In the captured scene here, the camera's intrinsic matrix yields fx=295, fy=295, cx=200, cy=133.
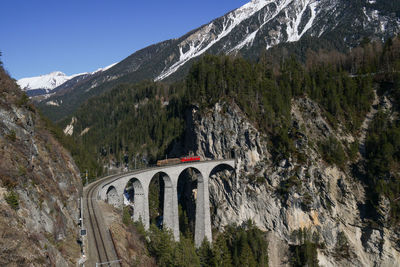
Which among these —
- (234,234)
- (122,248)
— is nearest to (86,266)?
(122,248)

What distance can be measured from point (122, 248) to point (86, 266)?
5.15 meters

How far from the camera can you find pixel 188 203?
77.9 m

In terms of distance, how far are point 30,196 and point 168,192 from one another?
33885 millimetres

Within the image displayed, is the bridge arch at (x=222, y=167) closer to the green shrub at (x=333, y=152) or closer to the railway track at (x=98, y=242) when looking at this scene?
the green shrub at (x=333, y=152)

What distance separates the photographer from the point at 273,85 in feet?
258

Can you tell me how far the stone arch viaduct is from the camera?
152 ft

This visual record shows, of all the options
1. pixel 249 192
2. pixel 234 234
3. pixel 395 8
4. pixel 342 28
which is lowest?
pixel 234 234

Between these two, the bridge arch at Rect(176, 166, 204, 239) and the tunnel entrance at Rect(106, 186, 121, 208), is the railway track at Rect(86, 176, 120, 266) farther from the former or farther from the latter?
the bridge arch at Rect(176, 166, 204, 239)

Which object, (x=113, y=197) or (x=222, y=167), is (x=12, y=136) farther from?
(x=222, y=167)

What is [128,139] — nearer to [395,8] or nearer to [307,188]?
[307,188]

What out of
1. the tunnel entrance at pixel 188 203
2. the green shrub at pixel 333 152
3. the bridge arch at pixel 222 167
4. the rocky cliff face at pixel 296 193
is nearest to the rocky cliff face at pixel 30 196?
the bridge arch at pixel 222 167

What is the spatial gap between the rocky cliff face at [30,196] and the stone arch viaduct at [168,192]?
898cm

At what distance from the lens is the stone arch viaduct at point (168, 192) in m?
46.5

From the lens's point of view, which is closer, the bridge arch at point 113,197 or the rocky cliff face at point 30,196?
the rocky cliff face at point 30,196
